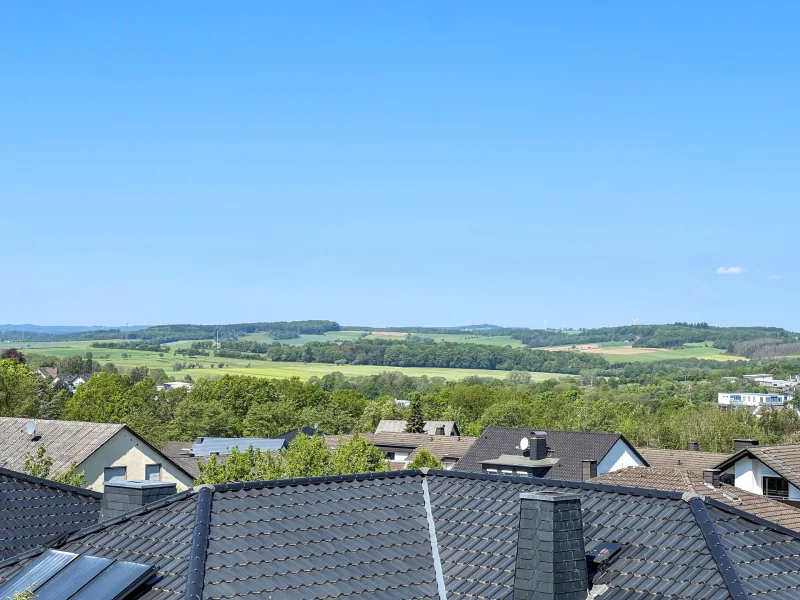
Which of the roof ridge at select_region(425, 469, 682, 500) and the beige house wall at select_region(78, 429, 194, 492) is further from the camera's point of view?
the beige house wall at select_region(78, 429, 194, 492)

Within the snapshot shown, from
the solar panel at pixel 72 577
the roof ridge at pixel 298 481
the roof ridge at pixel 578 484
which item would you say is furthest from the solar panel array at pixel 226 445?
the solar panel at pixel 72 577

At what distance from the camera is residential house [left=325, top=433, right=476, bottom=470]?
224ft

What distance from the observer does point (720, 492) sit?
98.2ft

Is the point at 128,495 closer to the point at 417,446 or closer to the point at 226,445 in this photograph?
the point at 417,446

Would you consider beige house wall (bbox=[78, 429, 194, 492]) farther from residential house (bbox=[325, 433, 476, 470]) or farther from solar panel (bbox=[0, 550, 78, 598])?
solar panel (bbox=[0, 550, 78, 598])

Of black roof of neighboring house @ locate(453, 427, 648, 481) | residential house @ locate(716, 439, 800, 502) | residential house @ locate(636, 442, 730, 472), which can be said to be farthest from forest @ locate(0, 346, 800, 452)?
residential house @ locate(716, 439, 800, 502)

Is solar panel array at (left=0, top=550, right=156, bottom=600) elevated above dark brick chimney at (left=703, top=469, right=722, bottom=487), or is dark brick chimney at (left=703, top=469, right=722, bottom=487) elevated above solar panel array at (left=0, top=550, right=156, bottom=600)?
solar panel array at (left=0, top=550, right=156, bottom=600)

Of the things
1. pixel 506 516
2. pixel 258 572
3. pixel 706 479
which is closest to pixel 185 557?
pixel 258 572

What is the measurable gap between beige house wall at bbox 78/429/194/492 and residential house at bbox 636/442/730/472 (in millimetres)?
24445

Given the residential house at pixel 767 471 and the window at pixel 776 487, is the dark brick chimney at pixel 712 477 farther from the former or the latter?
the window at pixel 776 487

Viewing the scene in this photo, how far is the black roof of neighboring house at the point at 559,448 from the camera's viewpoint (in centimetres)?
5288

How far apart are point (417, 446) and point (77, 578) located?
201 feet

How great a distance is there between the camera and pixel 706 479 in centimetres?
3528

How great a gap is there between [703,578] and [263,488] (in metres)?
6.66
